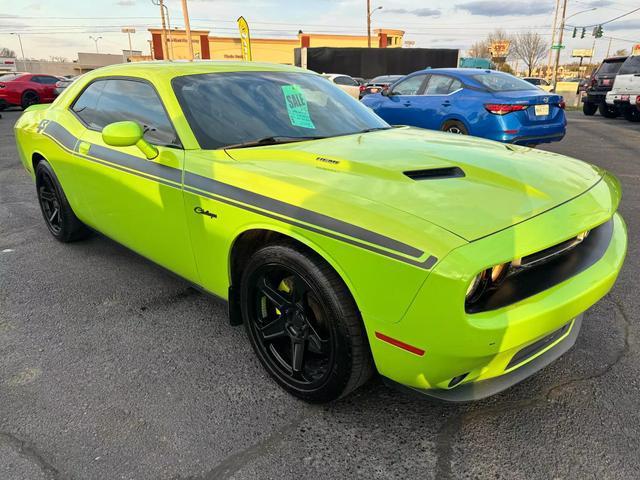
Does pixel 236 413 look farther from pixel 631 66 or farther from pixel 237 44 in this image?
pixel 237 44

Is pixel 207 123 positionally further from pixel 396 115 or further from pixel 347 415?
pixel 396 115

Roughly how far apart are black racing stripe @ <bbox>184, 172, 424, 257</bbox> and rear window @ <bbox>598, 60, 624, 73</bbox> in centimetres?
1763

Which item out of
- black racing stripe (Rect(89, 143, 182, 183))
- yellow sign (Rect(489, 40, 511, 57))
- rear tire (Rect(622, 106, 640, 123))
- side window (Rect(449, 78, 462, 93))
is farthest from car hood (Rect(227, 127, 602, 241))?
yellow sign (Rect(489, 40, 511, 57))

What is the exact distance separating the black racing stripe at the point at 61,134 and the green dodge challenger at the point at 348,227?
305 millimetres

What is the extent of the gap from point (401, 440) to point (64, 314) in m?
2.30

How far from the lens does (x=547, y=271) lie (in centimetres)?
190

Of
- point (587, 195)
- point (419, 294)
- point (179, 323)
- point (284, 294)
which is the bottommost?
point (179, 323)

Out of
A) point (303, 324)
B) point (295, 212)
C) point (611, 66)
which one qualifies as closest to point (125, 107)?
point (295, 212)

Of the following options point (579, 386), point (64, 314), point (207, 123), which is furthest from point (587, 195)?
point (64, 314)

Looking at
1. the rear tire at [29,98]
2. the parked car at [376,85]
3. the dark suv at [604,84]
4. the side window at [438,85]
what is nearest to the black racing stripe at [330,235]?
the side window at [438,85]

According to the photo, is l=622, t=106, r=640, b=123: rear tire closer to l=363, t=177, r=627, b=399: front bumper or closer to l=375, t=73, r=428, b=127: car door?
l=375, t=73, r=428, b=127: car door

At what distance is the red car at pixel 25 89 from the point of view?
17.7 m

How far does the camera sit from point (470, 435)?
2.03 meters

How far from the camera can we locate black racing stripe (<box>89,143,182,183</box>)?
2531 millimetres
